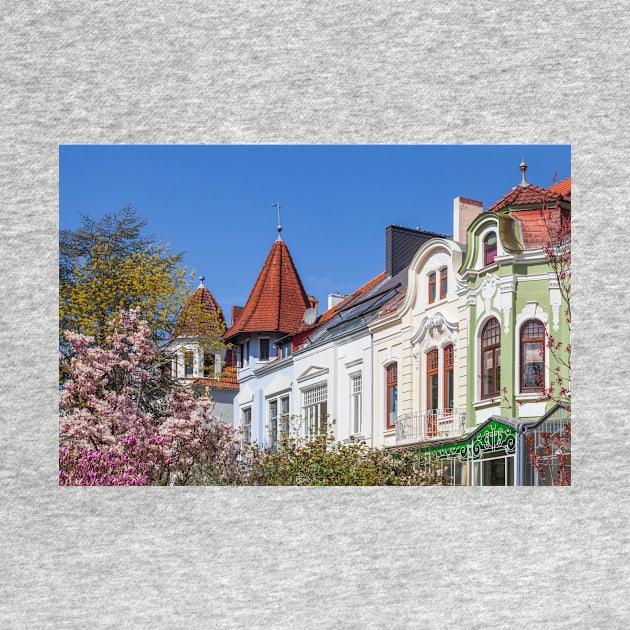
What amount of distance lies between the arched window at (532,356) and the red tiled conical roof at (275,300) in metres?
1.65

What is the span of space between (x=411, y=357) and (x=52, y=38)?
3479 millimetres

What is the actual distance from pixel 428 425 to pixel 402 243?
134cm

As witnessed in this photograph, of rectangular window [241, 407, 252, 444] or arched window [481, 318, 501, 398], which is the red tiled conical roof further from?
arched window [481, 318, 501, 398]

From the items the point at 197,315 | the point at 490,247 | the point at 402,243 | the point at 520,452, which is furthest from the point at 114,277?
the point at 520,452

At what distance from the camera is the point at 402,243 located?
7.29 metres

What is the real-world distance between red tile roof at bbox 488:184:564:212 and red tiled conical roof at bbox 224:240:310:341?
154 cm

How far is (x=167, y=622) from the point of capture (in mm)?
6684

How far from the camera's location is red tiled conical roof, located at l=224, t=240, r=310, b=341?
7.24 metres

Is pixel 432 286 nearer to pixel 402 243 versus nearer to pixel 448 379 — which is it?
pixel 402 243

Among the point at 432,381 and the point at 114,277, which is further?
the point at 114,277

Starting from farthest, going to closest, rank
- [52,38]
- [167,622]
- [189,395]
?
1. [189,395]
2. [52,38]
3. [167,622]

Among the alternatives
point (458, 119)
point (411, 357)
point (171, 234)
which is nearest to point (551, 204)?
point (458, 119)

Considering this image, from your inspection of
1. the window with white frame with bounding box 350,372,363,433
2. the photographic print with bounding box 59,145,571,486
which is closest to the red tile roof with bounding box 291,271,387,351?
the photographic print with bounding box 59,145,571,486

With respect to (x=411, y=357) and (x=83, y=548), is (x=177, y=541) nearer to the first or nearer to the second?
(x=83, y=548)
